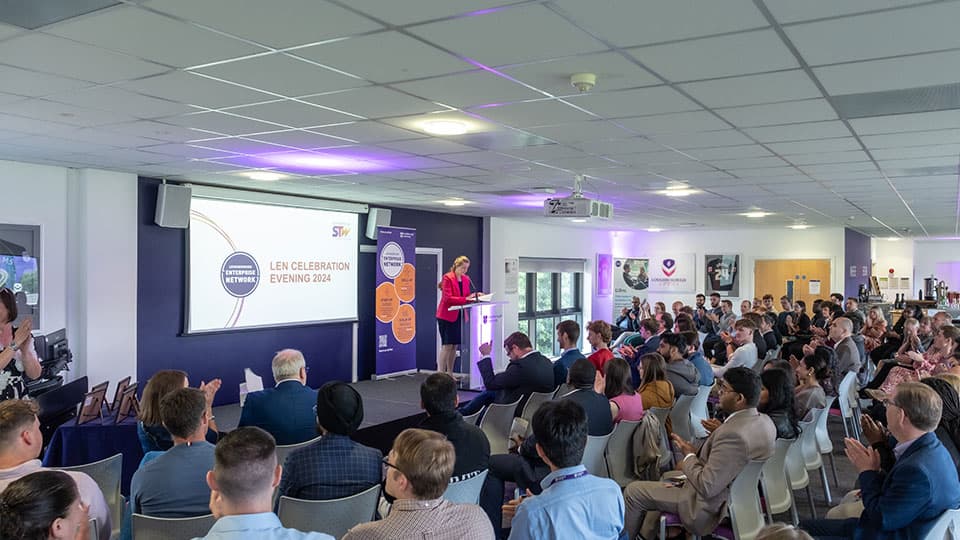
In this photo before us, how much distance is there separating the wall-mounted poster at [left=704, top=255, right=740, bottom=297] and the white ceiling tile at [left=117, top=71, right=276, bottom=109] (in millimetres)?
14003

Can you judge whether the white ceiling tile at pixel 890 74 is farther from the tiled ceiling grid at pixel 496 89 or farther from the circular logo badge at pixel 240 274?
the circular logo badge at pixel 240 274

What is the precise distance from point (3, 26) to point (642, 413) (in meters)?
4.15

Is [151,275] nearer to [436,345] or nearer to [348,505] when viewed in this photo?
[436,345]

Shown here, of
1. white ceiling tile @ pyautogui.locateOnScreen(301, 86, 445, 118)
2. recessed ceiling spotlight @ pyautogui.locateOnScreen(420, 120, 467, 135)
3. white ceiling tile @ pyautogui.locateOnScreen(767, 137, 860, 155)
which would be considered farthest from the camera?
white ceiling tile @ pyautogui.locateOnScreen(767, 137, 860, 155)

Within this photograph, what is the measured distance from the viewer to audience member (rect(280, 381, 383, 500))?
3.03 m

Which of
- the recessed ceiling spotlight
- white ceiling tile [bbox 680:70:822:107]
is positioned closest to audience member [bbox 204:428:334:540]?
white ceiling tile [bbox 680:70:822:107]

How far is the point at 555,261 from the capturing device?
49.6 ft

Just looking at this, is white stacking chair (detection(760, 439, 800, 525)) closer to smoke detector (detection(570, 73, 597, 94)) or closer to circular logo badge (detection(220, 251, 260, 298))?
smoke detector (detection(570, 73, 597, 94))

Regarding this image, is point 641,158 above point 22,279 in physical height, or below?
above

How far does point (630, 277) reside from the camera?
56.8 feet

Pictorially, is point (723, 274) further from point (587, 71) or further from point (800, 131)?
point (587, 71)

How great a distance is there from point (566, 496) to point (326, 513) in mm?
1017

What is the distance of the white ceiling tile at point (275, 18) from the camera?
2.66 meters

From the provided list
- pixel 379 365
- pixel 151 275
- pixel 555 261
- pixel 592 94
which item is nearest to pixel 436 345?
pixel 379 365
